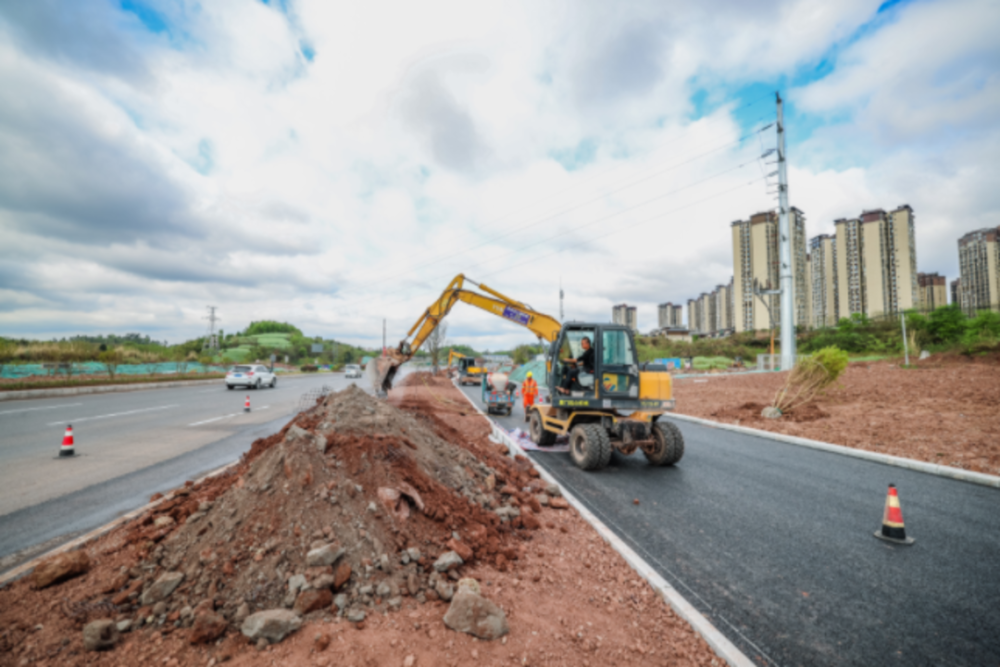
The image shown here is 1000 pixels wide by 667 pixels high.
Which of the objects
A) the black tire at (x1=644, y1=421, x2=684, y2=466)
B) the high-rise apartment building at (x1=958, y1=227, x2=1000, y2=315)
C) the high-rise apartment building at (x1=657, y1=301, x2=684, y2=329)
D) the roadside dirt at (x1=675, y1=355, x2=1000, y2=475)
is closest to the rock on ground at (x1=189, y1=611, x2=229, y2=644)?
the black tire at (x1=644, y1=421, x2=684, y2=466)

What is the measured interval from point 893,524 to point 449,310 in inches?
370

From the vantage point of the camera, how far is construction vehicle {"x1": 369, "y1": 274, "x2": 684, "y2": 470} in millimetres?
7613

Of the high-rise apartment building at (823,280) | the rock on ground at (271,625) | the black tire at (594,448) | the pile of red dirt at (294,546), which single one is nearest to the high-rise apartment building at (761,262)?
the high-rise apartment building at (823,280)

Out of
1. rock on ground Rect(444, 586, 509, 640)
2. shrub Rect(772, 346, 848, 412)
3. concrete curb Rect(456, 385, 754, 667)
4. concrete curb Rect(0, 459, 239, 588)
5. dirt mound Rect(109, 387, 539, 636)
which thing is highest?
shrub Rect(772, 346, 848, 412)

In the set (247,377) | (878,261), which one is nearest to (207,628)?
(247,377)

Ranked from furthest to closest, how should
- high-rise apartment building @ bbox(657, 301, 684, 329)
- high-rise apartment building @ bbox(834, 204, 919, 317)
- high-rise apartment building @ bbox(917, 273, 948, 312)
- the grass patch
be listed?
high-rise apartment building @ bbox(657, 301, 684, 329), high-rise apartment building @ bbox(917, 273, 948, 312), high-rise apartment building @ bbox(834, 204, 919, 317), the grass patch

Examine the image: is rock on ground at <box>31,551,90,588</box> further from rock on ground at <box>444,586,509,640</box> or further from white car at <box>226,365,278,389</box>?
white car at <box>226,365,278,389</box>

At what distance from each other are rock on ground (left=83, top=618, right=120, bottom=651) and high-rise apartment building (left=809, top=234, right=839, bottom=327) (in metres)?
63.4

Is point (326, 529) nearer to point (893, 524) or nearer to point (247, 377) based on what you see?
point (893, 524)

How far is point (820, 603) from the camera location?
338 cm

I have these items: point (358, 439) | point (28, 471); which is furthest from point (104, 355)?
point (358, 439)

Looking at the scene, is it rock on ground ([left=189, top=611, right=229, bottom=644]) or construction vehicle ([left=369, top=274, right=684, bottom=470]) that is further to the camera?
construction vehicle ([left=369, top=274, right=684, bottom=470])

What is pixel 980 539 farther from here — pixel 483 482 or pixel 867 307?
pixel 867 307

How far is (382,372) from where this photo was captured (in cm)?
1080
